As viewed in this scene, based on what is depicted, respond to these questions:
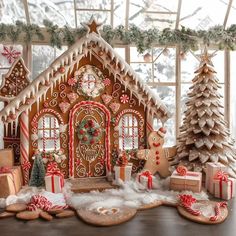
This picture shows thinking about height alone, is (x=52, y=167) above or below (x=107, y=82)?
below

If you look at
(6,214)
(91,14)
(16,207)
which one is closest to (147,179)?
(16,207)

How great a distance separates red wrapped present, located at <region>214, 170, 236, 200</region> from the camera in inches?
139

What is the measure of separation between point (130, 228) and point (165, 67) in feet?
14.8

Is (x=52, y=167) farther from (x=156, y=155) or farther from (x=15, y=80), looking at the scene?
(x=156, y=155)

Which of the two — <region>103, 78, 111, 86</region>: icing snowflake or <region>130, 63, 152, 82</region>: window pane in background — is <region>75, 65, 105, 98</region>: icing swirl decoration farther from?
<region>130, 63, 152, 82</region>: window pane in background

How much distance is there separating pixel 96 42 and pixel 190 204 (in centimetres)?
217

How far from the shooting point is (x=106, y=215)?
9.86 feet

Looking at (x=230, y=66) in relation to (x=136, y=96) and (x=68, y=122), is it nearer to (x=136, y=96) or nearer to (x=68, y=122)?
(x=136, y=96)

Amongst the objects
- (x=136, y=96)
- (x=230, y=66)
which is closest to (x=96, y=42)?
(x=136, y=96)

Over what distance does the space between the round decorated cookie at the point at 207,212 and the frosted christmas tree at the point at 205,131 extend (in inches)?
36.4

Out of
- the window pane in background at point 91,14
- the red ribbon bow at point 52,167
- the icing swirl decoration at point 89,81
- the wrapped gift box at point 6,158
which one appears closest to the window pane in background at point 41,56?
the window pane in background at point 91,14

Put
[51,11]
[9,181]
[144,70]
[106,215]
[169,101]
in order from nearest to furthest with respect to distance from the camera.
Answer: [106,215] < [9,181] < [51,11] < [144,70] < [169,101]

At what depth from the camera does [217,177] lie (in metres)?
3.68

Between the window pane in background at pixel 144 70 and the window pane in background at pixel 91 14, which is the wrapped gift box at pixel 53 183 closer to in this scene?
the window pane in background at pixel 144 70
